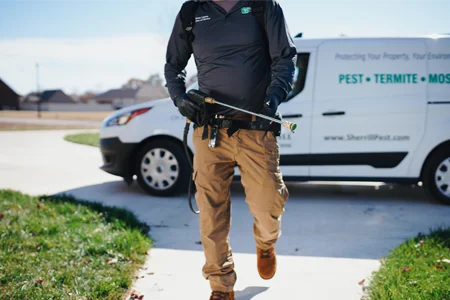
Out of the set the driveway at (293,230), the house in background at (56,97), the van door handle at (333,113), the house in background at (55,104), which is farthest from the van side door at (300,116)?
the house in background at (56,97)

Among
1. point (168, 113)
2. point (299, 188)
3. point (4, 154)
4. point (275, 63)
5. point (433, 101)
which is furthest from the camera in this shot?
point (4, 154)

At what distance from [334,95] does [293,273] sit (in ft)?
8.68

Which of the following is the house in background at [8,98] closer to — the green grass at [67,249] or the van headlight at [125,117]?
the van headlight at [125,117]

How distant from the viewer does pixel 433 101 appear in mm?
5273

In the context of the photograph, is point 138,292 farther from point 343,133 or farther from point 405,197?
point 405,197

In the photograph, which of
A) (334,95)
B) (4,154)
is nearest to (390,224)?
(334,95)

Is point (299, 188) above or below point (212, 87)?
below

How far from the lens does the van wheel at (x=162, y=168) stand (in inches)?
223

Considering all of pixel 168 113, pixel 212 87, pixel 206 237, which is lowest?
pixel 206 237

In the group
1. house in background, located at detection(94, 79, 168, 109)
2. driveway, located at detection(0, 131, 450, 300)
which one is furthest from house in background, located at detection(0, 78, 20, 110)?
driveway, located at detection(0, 131, 450, 300)

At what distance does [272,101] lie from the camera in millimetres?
2543

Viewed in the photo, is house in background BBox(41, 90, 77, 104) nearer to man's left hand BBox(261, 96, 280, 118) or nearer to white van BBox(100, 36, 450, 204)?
white van BBox(100, 36, 450, 204)

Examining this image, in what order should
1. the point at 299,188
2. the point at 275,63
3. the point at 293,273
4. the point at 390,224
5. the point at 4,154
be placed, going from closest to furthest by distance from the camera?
the point at 275,63
the point at 293,273
the point at 390,224
the point at 299,188
the point at 4,154

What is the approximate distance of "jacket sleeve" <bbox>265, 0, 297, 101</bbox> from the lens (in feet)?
8.63
